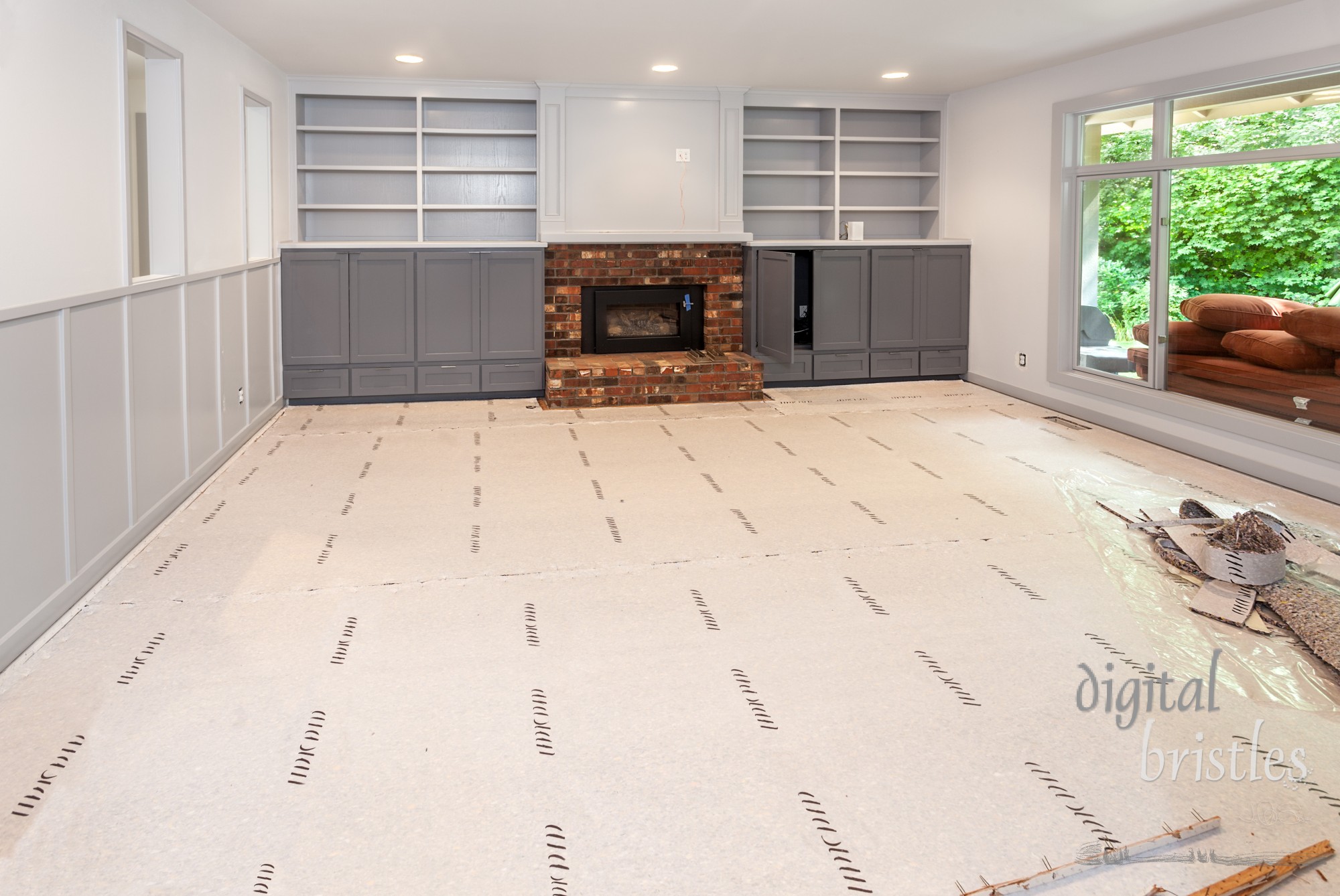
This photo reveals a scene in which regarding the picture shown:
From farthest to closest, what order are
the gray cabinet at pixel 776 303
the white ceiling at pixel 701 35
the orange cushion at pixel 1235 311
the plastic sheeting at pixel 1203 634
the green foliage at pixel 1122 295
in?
the gray cabinet at pixel 776 303 → the green foliage at pixel 1122 295 → the orange cushion at pixel 1235 311 → the white ceiling at pixel 701 35 → the plastic sheeting at pixel 1203 634

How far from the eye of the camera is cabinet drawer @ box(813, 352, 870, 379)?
885 cm

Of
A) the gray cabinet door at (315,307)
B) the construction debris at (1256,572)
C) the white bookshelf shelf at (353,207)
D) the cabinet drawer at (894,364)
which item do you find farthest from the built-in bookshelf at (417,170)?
the construction debris at (1256,572)

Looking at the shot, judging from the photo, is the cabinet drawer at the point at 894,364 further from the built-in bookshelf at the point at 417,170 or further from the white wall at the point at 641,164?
the built-in bookshelf at the point at 417,170

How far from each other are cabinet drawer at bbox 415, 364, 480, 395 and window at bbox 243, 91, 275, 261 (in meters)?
1.42

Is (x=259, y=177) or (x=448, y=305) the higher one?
Result: (x=259, y=177)

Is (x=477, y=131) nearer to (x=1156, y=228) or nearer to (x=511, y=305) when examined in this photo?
(x=511, y=305)

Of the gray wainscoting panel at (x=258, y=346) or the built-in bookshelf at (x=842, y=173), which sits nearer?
the gray wainscoting panel at (x=258, y=346)

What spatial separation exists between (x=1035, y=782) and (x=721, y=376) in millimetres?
5899

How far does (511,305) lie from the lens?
818cm

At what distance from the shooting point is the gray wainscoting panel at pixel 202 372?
515 centimetres

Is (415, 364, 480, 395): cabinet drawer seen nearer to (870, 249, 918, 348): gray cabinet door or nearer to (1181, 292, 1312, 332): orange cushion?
(870, 249, 918, 348): gray cabinet door

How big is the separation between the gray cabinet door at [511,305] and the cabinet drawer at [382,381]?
60 cm

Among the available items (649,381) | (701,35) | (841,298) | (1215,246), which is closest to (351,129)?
(649,381)

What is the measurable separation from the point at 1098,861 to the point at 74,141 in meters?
3.95
